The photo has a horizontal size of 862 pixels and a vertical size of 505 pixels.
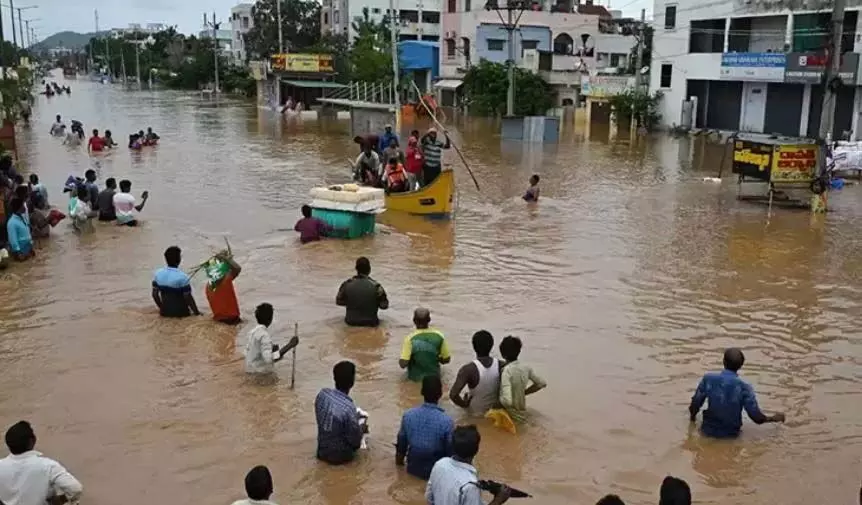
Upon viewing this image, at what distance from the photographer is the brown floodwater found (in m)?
7.72

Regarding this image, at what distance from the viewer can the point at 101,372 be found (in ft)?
32.4

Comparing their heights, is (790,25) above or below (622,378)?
above

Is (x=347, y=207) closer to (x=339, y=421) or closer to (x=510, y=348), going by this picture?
(x=510, y=348)

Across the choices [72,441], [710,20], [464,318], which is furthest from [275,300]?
[710,20]

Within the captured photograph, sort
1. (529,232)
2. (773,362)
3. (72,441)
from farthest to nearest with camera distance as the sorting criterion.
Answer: (529,232)
(773,362)
(72,441)

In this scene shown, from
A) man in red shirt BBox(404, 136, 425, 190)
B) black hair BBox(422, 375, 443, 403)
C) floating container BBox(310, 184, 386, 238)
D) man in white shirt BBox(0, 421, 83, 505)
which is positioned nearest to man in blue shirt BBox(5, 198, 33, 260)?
floating container BBox(310, 184, 386, 238)

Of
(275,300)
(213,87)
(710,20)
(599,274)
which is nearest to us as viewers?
(275,300)

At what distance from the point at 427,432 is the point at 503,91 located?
161 feet

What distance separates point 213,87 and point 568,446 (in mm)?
95948

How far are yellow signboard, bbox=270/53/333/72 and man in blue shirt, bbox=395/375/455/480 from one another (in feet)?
190

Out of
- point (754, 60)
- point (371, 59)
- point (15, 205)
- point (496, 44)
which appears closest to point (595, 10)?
point (496, 44)

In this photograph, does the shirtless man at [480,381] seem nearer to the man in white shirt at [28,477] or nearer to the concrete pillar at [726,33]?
the man in white shirt at [28,477]

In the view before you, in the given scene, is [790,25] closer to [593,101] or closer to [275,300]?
[593,101]

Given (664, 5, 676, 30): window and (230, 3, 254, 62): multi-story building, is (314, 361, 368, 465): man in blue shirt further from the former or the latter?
(230, 3, 254, 62): multi-story building
